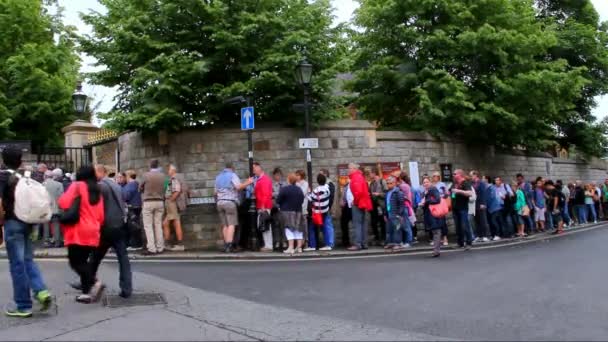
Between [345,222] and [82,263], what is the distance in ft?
27.0

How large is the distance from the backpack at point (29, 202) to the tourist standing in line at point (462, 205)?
9169 millimetres

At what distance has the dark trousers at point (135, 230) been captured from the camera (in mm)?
12727

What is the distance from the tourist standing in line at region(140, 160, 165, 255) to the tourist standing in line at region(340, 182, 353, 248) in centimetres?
427

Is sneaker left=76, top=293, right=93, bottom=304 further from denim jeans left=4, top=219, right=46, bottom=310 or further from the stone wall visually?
the stone wall

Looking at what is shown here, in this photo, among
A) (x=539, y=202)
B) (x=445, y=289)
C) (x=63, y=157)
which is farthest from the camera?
(x=63, y=157)

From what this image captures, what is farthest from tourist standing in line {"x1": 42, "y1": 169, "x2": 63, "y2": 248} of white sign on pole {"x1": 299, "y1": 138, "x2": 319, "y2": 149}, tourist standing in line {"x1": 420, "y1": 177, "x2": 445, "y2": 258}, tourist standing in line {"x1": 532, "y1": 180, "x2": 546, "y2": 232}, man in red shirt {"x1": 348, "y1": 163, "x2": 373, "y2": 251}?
tourist standing in line {"x1": 532, "y1": 180, "x2": 546, "y2": 232}

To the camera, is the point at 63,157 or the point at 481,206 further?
the point at 63,157

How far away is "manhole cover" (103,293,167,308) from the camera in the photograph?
7.04 m

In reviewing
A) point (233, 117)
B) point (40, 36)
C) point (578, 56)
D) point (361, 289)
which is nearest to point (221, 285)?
point (361, 289)

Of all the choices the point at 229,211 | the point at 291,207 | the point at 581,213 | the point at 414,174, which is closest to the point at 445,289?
the point at 291,207

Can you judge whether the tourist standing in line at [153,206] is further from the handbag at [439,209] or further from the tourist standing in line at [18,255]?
the tourist standing in line at [18,255]

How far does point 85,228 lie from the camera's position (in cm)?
693

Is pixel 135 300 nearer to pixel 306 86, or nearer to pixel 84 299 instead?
pixel 84 299

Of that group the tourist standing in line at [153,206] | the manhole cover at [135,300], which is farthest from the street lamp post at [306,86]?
the manhole cover at [135,300]
